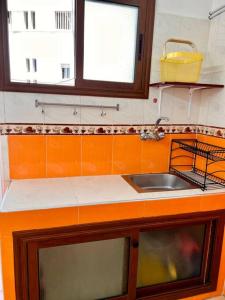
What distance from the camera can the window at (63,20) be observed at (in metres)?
1.57

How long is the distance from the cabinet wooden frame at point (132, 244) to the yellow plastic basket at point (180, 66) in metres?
0.94

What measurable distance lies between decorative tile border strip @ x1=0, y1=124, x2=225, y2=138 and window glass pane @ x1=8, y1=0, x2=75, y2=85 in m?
0.31

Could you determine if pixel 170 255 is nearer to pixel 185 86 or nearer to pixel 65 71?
pixel 185 86

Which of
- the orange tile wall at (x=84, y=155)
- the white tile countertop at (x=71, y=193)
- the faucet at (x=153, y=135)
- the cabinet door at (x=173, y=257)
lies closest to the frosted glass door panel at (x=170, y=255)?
the cabinet door at (x=173, y=257)

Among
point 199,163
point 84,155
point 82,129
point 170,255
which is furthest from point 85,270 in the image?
point 199,163

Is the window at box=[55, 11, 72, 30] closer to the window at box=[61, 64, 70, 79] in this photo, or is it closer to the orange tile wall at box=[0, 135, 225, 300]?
the window at box=[61, 64, 70, 79]

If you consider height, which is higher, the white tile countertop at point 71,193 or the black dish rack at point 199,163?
the black dish rack at point 199,163

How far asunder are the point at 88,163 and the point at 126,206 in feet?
1.71

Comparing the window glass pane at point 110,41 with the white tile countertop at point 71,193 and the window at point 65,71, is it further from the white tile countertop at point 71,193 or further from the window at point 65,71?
the white tile countertop at point 71,193

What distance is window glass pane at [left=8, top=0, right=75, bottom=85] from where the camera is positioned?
59.7 inches

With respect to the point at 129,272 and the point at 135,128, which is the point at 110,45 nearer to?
the point at 135,128

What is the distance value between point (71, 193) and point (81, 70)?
2.79 ft

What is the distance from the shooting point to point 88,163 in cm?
171

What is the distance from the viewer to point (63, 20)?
158 centimetres
